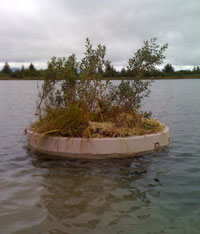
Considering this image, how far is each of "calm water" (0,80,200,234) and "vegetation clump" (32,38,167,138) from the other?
34.5 inches

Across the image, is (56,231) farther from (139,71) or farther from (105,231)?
(139,71)

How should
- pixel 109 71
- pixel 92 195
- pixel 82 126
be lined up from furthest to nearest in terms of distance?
1. pixel 109 71
2. pixel 82 126
3. pixel 92 195

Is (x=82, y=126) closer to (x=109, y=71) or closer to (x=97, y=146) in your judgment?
(x=97, y=146)

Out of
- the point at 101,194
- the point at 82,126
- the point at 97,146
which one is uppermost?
the point at 82,126

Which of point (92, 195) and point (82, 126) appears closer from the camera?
point (92, 195)

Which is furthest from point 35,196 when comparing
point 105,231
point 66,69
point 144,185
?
point 66,69

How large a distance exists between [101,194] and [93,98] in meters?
3.58

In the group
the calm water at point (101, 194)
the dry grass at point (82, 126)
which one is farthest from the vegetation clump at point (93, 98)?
the calm water at point (101, 194)

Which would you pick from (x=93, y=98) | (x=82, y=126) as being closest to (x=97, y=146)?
(x=82, y=126)

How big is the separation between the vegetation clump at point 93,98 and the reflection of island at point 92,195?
0.97m

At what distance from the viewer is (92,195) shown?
4.92 metres

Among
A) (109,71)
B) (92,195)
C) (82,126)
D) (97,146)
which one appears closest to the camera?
(92,195)

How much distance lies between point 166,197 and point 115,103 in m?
4.17

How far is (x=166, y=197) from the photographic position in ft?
16.1
